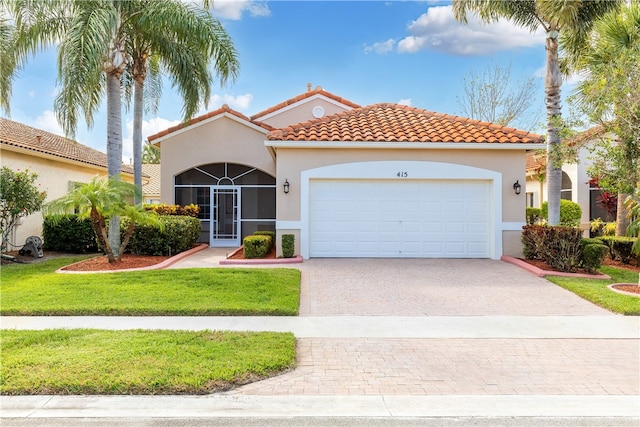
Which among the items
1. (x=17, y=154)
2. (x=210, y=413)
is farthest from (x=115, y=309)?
(x=17, y=154)

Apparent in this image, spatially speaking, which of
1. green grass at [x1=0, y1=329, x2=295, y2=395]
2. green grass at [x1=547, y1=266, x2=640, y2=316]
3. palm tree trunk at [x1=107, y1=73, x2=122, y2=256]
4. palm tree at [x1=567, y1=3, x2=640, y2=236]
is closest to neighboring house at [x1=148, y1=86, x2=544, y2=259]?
green grass at [x1=547, y1=266, x2=640, y2=316]

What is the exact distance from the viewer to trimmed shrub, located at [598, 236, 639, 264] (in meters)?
13.2

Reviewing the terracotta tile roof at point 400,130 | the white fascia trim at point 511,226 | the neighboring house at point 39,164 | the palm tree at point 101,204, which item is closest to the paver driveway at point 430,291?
the white fascia trim at point 511,226

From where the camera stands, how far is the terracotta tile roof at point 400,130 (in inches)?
518

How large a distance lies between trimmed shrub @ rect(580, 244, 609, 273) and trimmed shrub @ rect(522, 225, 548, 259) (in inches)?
38.8

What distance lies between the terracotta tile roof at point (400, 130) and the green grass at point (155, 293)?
4.81m

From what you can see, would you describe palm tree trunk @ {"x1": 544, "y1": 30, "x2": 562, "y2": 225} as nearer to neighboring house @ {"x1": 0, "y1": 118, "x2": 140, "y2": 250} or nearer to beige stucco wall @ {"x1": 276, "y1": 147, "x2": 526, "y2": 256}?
beige stucco wall @ {"x1": 276, "y1": 147, "x2": 526, "y2": 256}

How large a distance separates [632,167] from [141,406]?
36.8ft

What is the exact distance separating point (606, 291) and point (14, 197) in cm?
1618

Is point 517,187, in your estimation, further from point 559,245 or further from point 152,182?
point 152,182

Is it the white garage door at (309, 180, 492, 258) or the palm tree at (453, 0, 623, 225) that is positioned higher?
the palm tree at (453, 0, 623, 225)

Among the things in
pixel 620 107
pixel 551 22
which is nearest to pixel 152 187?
pixel 551 22

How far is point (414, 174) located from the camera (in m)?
13.3

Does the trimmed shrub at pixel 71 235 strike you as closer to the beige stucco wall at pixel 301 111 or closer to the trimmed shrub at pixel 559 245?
the beige stucco wall at pixel 301 111
